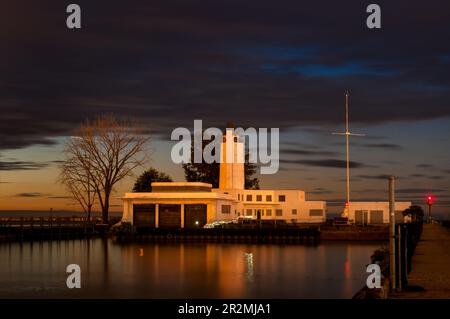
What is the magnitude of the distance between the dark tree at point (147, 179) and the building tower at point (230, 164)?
1185 cm

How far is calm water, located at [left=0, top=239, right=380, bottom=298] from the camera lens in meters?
40.2

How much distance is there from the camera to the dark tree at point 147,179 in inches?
4476

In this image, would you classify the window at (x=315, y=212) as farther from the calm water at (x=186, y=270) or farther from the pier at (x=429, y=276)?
the pier at (x=429, y=276)

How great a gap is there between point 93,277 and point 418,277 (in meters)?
26.3

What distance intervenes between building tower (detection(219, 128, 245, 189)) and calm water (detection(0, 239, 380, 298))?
100ft

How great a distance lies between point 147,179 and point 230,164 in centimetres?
1450

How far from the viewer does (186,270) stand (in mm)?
51719

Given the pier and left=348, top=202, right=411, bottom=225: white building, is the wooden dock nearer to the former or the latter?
left=348, top=202, right=411, bottom=225: white building

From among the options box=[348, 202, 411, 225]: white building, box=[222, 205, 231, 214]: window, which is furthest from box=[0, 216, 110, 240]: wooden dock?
box=[348, 202, 411, 225]: white building

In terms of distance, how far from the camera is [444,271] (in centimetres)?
2961

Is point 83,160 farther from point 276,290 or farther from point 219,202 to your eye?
point 276,290

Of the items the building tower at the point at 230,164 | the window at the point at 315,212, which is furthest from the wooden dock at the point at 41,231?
the window at the point at 315,212

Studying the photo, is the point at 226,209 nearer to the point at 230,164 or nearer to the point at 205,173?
the point at 230,164
